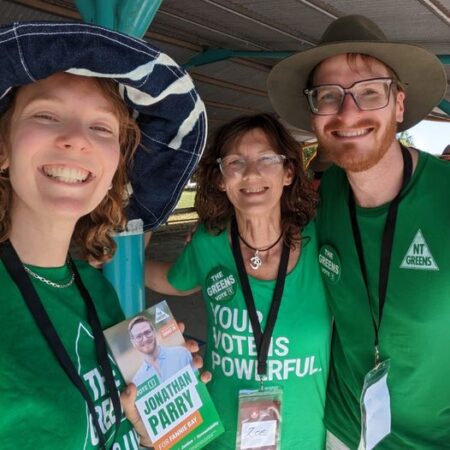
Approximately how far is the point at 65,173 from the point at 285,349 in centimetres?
119

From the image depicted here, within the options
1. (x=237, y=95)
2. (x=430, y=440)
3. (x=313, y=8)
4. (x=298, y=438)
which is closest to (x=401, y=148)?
(x=430, y=440)

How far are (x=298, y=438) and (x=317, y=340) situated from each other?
41 cm

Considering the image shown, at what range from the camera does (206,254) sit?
87.4 inches

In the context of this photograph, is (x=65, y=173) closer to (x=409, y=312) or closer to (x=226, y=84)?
(x=409, y=312)

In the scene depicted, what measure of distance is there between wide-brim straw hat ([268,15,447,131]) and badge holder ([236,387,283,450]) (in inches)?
56.6

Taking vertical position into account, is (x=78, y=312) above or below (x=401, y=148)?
below

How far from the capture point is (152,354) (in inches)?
58.0

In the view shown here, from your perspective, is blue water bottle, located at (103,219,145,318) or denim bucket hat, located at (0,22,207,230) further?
blue water bottle, located at (103,219,145,318)

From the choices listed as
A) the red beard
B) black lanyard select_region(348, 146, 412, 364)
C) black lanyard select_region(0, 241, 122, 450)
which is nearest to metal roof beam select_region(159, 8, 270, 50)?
the red beard

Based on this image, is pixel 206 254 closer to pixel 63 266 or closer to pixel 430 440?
pixel 63 266

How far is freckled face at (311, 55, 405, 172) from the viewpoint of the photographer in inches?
76.4

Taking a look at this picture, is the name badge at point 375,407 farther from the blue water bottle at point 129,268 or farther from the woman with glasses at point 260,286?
the blue water bottle at point 129,268

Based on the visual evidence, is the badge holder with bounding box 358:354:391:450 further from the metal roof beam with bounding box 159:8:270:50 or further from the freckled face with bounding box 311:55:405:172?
the metal roof beam with bounding box 159:8:270:50

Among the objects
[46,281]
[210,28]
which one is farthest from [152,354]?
[210,28]
